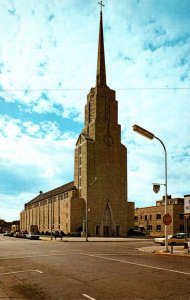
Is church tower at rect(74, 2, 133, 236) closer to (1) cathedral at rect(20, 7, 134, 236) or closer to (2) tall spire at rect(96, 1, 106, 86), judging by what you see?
(1) cathedral at rect(20, 7, 134, 236)

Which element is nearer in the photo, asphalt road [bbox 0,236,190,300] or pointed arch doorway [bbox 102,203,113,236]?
asphalt road [bbox 0,236,190,300]

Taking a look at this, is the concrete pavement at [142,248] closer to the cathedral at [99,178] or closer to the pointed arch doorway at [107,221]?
the cathedral at [99,178]

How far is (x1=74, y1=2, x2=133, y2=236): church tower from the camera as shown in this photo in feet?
267

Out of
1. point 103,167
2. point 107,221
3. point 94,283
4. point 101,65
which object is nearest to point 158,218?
point 107,221

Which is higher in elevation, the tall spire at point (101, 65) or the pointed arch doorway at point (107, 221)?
the tall spire at point (101, 65)

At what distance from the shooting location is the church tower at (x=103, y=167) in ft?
267

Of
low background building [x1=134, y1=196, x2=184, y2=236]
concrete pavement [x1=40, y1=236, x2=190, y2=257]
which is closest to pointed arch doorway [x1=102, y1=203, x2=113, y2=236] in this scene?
low background building [x1=134, y1=196, x2=184, y2=236]

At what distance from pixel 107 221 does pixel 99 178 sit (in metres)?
9.74

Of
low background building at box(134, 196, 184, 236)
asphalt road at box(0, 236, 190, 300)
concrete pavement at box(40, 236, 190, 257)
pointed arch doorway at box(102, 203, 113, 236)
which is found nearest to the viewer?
asphalt road at box(0, 236, 190, 300)

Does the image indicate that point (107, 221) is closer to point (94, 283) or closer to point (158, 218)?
point (158, 218)

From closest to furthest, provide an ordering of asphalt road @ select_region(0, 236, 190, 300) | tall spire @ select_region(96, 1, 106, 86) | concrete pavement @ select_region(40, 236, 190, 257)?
asphalt road @ select_region(0, 236, 190, 300) → concrete pavement @ select_region(40, 236, 190, 257) → tall spire @ select_region(96, 1, 106, 86)

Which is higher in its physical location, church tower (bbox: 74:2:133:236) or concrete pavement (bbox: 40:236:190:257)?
church tower (bbox: 74:2:133:236)

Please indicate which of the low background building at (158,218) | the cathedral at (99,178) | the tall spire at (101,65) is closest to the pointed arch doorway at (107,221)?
the cathedral at (99,178)

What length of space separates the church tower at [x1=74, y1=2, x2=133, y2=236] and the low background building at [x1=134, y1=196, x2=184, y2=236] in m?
5.54
